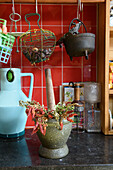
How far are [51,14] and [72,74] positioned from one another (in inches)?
18.9

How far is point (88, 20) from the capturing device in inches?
57.1

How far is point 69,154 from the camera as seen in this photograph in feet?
3.21

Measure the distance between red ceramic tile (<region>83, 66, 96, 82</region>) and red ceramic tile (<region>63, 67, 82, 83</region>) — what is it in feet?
0.13

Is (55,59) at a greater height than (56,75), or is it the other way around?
(55,59)

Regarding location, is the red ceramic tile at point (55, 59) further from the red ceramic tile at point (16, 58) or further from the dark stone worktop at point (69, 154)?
the dark stone worktop at point (69, 154)

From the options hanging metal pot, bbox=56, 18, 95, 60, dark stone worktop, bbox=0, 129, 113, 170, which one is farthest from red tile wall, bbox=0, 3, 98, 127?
dark stone worktop, bbox=0, 129, 113, 170

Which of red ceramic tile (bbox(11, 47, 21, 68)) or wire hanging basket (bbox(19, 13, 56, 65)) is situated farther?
red ceramic tile (bbox(11, 47, 21, 68))

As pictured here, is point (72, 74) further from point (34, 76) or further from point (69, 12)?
point (69, 12)

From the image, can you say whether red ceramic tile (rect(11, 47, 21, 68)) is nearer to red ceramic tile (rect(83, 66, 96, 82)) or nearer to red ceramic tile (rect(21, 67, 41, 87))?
red ceramic tile (rect(21, 67, 41, 87))

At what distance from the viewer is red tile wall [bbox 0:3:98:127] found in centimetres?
143

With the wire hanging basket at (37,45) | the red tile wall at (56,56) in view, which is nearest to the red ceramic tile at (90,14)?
the red tile wall at (56,56)

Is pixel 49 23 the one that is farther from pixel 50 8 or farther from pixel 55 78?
pixel 55 78

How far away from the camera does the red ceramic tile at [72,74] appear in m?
1.47

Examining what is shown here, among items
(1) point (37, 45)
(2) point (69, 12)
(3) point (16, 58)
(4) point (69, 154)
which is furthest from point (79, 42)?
(4) point (69, 154)
